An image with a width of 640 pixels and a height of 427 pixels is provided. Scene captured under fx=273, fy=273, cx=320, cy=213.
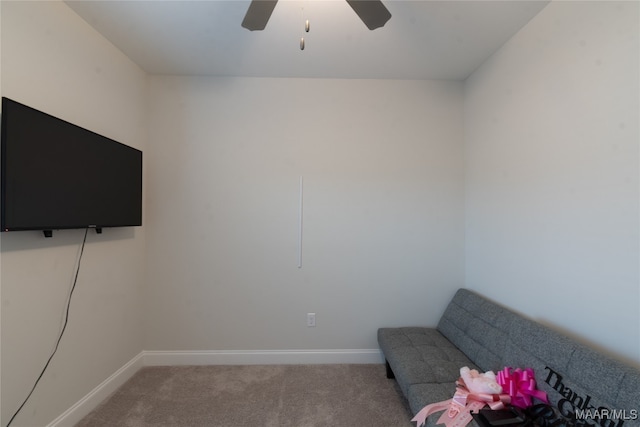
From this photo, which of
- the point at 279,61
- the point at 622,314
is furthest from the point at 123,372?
the point at 622,314

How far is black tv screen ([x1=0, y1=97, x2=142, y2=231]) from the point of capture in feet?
4.38

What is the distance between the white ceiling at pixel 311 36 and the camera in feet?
5.67

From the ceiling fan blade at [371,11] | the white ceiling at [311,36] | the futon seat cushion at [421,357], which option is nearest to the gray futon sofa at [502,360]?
the futon seat cushion at [421,357]

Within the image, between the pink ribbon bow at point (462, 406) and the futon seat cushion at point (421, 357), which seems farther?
the futon seat cushion at point (421, 357)

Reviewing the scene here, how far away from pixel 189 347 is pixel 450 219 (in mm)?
2738

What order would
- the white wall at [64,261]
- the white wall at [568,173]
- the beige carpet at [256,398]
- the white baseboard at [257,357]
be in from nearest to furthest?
the white wall at [568,173] < the white wall at [64,261] < the beige carpet at [256,398] < the white baseboard at [257,357]

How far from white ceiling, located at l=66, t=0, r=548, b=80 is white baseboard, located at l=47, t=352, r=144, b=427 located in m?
2.59

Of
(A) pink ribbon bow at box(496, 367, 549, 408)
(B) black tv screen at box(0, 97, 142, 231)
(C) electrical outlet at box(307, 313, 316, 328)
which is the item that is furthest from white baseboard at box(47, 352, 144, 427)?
(A) pink ribbon bow at box(496, 367, 549, 408)

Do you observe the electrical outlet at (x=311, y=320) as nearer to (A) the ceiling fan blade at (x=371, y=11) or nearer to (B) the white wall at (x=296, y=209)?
(B) the white wall at (x=296, y=209)

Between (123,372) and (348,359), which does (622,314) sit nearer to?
(348,359)

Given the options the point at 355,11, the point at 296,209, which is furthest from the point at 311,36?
the point at 296,209

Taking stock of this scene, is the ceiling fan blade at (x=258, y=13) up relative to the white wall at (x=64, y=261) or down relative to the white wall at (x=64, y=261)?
up

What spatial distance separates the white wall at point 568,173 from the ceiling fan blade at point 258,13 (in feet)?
5.41

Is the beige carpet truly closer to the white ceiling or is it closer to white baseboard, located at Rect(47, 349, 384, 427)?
white baseboard, located at Rect(47, 349, 384, 427)
